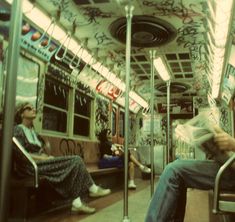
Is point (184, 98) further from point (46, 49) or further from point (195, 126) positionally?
point (195, 126)

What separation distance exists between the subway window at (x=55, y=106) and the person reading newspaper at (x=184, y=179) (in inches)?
170

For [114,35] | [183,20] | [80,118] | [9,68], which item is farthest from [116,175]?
[9,68]

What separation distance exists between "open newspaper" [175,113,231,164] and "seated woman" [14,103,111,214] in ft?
6.50

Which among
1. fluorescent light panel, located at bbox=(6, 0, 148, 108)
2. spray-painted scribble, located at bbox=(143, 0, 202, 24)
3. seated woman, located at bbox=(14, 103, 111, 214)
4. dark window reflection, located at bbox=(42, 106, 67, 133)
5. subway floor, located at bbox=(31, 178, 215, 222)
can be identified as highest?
spray-painted scribble, located at bbox=(143, 0, 202, 24)

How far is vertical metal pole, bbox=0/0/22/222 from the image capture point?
1.26 m

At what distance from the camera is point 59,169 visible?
12.4 ft

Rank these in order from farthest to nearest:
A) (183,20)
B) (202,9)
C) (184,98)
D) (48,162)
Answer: (184,98)
(183,20)
(202,9)
(48,162)

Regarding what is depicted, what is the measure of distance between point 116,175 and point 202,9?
13.0 feet

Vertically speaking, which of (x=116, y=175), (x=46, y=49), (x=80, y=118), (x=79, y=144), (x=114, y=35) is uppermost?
→ (x=114, y=35)

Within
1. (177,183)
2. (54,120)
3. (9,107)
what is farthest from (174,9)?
(9,107)

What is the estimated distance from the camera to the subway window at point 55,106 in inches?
246

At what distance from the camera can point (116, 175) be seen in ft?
24.2

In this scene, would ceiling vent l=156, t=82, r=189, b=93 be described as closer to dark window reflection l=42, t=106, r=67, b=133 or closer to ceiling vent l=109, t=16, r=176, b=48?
ceiling vent l=109, t=16, r=176, b=48

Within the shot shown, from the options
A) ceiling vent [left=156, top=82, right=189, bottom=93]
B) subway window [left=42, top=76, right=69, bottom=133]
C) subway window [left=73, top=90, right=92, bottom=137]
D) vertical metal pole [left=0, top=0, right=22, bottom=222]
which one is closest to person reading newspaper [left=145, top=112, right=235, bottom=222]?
vertical metal pole [left=0, top=0, right=22, bottom=222]
